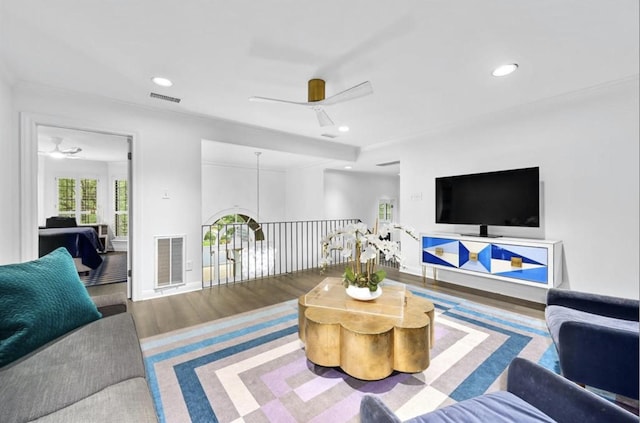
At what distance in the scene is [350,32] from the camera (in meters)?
2.02

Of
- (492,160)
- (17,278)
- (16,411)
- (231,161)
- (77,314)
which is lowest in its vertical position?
(16,411)

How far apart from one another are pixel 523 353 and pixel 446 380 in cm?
85

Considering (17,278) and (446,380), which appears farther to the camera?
(446,380)

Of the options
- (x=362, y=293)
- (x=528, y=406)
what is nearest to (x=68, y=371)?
(x=362, y=293)

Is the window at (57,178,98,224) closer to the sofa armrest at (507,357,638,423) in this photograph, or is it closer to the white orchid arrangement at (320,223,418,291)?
the white orchid arrangement at (320,223,418,291)

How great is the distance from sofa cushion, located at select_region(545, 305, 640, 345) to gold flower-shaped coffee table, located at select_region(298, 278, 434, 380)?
0.81 meters

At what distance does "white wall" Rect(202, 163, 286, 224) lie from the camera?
275 inches

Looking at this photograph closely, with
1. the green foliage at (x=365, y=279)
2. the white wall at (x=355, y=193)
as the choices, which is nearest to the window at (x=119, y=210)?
the white wall at (x=355, y=193)

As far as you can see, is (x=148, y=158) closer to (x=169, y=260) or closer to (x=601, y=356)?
(x=169, y=260)

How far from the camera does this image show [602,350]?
60.6 inches

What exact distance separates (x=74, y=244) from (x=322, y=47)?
5.20 metres

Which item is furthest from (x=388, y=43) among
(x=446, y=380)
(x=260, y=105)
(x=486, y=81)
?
(x=446, y=380)

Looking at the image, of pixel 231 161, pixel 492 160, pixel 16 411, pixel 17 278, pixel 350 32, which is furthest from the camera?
pixel 231 161

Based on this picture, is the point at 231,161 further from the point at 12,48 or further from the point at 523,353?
the point at 523,353
